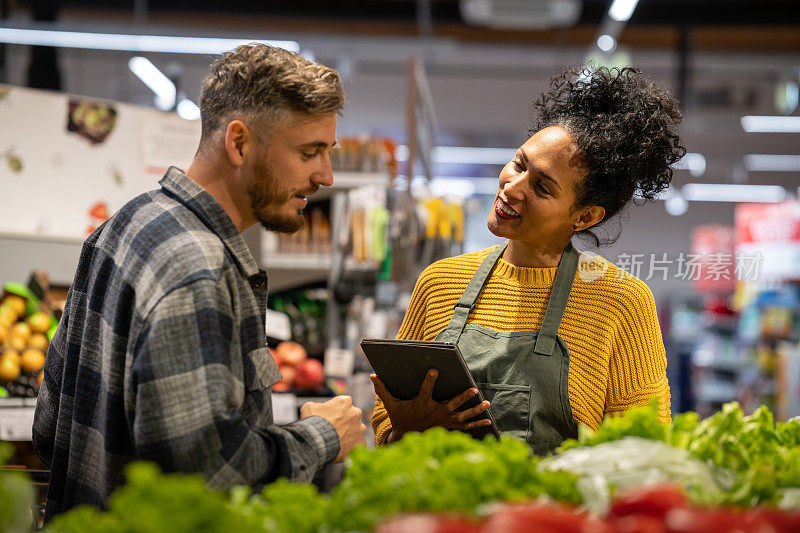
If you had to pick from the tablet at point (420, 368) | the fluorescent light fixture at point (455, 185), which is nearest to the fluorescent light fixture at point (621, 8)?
the tablet at point (420, 368)

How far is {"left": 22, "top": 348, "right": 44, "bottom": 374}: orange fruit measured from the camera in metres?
3.34

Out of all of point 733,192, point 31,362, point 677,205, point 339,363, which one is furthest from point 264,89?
point 677,205

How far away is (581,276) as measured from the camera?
2.28 m

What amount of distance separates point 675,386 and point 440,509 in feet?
43.3

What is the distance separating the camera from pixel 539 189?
217cm

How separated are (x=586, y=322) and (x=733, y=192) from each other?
49.5 ft

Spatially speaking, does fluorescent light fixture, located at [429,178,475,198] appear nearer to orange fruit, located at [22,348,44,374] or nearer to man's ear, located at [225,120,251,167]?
orange fruit, located at [22,348,44,374]

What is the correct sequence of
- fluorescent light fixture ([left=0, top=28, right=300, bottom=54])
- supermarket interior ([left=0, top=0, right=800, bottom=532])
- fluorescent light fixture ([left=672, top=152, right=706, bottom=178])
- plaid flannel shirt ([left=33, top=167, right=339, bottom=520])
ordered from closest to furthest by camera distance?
1. supermarket interior ([left=0, top=0, right=800, bottom=532])
2. plaid flannel shirt ([left=33, top=167, right=339, bottom=520])
3. fluorescent light fixture ([left=0, top=28, right=300, bottom=54])
4. fluorescent light fixture ([left=672, top=152, right=706, bottom=178])

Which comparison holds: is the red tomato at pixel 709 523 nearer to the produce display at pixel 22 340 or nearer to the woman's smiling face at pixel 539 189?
the woman's smiling face at pixel 539 189

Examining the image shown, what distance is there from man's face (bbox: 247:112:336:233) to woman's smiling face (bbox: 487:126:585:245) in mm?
→ 586

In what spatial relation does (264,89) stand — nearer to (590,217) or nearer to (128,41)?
(590,217)

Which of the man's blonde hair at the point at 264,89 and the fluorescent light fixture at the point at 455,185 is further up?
the fluorescent light fixture at the point at 455,185

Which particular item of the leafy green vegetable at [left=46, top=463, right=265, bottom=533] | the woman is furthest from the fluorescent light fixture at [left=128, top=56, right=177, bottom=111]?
the leafy green vegetable at [left=46, top=463, right=265, bottom=533]

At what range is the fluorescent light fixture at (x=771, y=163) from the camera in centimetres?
1378
